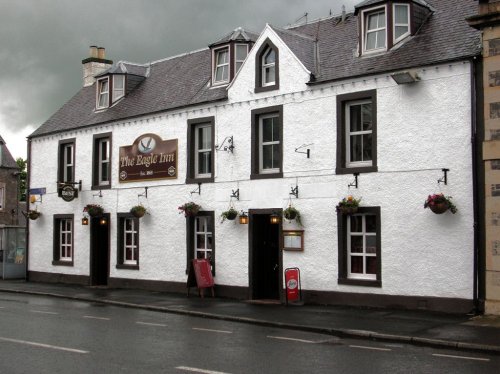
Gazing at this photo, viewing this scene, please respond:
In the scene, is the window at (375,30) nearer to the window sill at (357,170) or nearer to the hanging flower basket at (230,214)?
the window sill at (357,170)

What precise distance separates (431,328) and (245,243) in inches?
301

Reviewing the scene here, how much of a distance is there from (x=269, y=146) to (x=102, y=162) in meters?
8.16

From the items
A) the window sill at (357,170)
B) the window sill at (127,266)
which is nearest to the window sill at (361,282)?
the window sill at (357,170)

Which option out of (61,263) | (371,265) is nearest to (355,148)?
(371,265)

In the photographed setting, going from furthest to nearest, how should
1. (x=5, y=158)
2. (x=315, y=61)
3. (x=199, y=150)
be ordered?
(x=5, y=158), (x=199, y=150), (x=315, y=61)

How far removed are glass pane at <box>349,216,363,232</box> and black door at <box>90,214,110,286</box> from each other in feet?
35.3

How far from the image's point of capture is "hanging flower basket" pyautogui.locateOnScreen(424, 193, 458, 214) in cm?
1565

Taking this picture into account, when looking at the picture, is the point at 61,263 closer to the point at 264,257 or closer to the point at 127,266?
the point at 127,266

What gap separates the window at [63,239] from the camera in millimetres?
→ 26641

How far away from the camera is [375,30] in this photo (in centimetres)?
1861

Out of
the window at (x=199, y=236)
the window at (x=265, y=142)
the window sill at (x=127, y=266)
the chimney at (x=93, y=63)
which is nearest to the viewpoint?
the window at (x=265, y=142)

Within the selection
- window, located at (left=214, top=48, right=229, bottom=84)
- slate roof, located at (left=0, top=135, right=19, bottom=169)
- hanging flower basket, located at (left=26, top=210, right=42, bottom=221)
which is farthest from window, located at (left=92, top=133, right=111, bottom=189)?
slate roof, located at (left=0, top=135, right=19, bottom=169)

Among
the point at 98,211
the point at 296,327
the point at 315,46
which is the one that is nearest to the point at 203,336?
the point at 296,327

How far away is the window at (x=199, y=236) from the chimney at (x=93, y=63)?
39.1 feet
